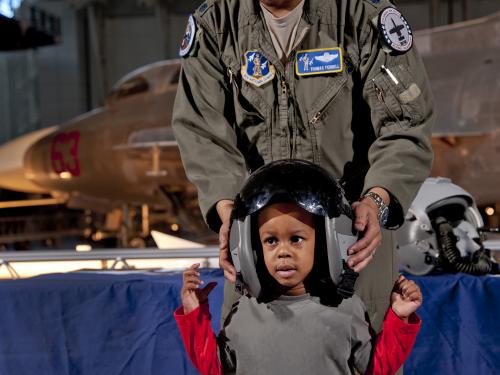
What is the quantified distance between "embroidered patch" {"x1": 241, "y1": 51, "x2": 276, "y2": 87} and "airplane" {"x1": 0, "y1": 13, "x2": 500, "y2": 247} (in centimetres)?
507

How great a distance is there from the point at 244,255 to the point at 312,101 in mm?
355

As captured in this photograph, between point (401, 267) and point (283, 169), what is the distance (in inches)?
51.8

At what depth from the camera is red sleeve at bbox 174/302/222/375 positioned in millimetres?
1182

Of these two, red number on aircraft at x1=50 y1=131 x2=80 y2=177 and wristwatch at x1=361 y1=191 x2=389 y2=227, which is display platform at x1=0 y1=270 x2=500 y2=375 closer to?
wristwatch at x1=361 y1=191 x2=389 y2=227

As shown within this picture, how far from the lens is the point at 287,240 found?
1063mm

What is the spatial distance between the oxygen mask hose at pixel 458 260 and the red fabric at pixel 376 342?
1.04 metres

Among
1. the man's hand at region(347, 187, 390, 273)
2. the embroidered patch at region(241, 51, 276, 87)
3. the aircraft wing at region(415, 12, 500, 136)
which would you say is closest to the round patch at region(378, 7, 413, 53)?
the embroidered patch at region(241, 51, 276, 87)

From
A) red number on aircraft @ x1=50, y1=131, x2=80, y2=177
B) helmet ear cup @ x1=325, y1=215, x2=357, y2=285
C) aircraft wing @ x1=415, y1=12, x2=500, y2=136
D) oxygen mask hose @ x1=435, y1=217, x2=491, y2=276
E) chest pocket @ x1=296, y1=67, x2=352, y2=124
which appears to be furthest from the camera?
red number on aircraft @ x1=50, y1=131, x2=80, y2=177

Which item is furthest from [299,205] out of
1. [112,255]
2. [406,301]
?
[112,255]

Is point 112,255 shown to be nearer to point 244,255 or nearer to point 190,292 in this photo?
point 190,292

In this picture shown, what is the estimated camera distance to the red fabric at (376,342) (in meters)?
1.14

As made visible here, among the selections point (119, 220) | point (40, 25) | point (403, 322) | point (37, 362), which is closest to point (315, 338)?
point (403, 322)

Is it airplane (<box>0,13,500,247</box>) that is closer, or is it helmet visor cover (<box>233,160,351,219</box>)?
helmet visor cover (<box>233,160,351,219</box>)

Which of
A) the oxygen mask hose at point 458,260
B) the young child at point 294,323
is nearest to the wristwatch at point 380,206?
the young child at point 294,323
